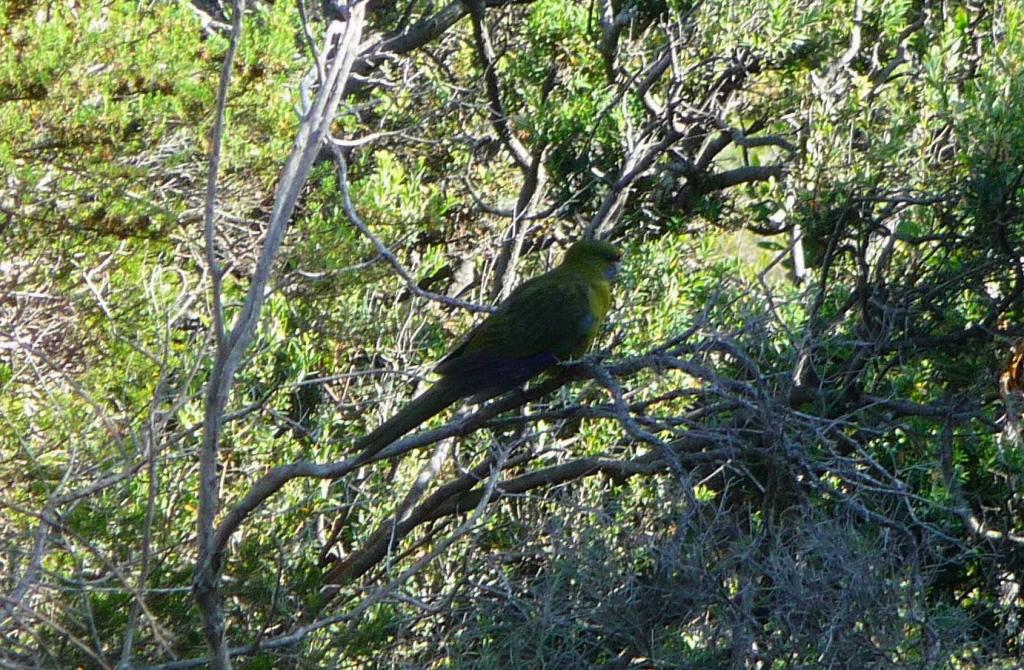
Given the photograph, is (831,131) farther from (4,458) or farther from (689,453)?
(4,458)

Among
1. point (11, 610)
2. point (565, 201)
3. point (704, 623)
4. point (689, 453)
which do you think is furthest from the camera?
point (565, 201)

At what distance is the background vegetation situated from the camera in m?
4.63

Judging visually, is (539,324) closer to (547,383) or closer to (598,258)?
(547,383)

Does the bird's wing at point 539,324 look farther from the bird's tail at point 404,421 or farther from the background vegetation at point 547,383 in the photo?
the bird's tail at point 404,421

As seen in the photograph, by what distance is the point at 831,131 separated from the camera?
6238 millimetres

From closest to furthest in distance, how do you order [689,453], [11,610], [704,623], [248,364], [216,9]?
[11,610] < [704,623] < [689,453] < [248,364] < [216,9]

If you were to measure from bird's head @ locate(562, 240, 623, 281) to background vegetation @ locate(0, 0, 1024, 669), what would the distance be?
495 mm

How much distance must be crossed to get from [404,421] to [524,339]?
726mm

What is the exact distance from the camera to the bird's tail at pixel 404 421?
443 cm

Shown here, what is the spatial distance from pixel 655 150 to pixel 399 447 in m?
3.45

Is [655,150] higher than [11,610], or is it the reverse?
[655,150]

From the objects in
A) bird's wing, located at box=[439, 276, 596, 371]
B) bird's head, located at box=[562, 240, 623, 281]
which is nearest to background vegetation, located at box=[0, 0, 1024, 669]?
bird's wing, located at box=[439, 276, 596, 371]

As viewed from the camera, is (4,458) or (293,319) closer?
(4,458)

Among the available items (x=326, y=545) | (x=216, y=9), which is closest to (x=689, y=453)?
(x=326, y=545)
